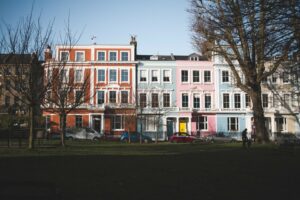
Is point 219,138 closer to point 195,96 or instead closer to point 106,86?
point 195,96

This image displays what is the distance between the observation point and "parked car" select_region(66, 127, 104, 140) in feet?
147

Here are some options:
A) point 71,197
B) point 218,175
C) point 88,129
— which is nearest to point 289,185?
point 218,175

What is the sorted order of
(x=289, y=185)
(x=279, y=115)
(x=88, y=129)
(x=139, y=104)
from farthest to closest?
(x=279, y=115)
(x=139, y=104)
(x=88, y=129)
(x=289, y=185)

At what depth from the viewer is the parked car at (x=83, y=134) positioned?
4478 centimetres

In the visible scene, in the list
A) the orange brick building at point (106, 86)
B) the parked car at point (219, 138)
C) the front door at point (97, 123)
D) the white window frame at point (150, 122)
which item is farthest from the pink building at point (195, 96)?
the front door at point (97, 123)

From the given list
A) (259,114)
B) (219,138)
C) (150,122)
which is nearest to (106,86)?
(150,122)

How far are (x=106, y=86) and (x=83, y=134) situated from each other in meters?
8.88

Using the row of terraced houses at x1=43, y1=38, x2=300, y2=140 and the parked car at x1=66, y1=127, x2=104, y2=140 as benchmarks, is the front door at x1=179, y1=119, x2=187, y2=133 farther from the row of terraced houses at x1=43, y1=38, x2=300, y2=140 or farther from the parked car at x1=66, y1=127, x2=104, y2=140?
the parked car at x1=66, y1=127, x2=104, y2=140

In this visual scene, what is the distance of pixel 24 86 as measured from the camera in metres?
21.9

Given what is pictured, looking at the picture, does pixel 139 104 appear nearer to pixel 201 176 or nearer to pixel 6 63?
pixel 6 63

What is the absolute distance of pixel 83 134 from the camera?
45.0m

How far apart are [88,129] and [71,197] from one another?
38835 mm

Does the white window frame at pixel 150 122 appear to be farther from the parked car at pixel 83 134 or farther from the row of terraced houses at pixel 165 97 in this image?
the parked car at pixel 83 134

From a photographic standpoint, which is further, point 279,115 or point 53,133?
point 279,115
